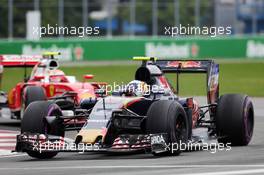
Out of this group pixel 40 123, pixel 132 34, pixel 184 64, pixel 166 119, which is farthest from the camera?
pixel 132 34

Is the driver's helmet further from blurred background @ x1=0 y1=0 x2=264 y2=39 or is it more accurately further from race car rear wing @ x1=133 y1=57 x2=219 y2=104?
blurred background @ x1=0 y1=0 x2=264 y2=39

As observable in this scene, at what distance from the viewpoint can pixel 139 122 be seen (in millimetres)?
15688

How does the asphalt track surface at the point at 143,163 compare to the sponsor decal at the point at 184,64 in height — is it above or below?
below

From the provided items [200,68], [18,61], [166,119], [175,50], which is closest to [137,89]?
[166,119]

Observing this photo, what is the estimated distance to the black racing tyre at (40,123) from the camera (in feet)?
51.2

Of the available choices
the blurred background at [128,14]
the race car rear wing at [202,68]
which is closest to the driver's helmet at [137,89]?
the race car rear wing at [202,68]

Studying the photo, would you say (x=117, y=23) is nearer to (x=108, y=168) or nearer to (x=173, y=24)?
(x=173, y=24)

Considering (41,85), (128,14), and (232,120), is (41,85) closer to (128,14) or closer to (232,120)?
(232,120)

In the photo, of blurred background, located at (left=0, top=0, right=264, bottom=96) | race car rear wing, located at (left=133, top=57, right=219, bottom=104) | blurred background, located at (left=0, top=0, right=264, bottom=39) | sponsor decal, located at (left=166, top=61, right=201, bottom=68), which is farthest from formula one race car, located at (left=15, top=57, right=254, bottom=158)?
blurred background, located at (left=0, top=0, right=264, bottom=39)

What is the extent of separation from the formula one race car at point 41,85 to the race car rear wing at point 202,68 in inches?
174

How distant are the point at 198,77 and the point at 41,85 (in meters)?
23.5

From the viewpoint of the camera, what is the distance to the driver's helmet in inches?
643

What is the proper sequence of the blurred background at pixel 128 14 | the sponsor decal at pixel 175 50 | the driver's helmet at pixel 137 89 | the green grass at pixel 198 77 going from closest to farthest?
1. the driver's helmet at pixel 137 89
2. the green grass at pixel 198 77
3. the sponsor decal at pixel 175 50
4. the blurred background at pixel 128 14

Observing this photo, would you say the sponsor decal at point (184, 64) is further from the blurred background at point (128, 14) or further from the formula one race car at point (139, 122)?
the blurred background at point (128, 14)
